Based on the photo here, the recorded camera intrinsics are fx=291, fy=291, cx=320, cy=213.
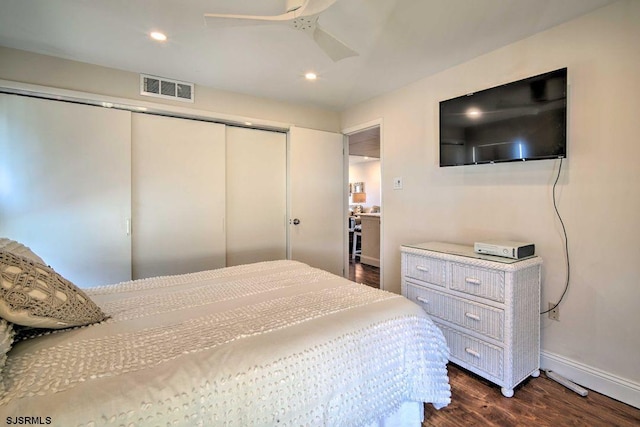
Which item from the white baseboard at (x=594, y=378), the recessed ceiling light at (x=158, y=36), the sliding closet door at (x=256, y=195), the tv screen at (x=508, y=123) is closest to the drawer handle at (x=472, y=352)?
the white baseboard at (x=594, y=378)

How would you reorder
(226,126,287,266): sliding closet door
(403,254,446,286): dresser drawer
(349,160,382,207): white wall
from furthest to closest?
(349,160,382,207): white wall
(226,126,287,266): sliding closet door
(403,254,446,286): dresser drawer

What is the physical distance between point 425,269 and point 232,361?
173cm

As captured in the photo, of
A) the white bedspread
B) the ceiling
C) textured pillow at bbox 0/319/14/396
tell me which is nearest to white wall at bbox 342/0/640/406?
the ceiling

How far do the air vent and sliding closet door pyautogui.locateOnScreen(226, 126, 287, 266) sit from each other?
0.53 m

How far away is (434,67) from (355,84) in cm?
77

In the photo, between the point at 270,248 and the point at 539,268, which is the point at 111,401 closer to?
the point at 539,268

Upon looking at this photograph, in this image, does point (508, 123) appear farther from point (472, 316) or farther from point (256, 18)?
point (256, 18)

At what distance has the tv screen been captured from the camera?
6.07 feet

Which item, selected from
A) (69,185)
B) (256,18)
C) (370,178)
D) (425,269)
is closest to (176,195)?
(69,185)

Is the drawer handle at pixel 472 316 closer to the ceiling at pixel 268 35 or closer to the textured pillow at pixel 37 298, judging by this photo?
the ceiling at pixel 268 35

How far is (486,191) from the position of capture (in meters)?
2.38

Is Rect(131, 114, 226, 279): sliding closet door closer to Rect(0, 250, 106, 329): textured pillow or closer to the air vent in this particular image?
the air vent

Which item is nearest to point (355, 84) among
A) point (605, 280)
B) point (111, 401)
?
point (605, 280)

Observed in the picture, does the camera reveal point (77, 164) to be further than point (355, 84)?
No
